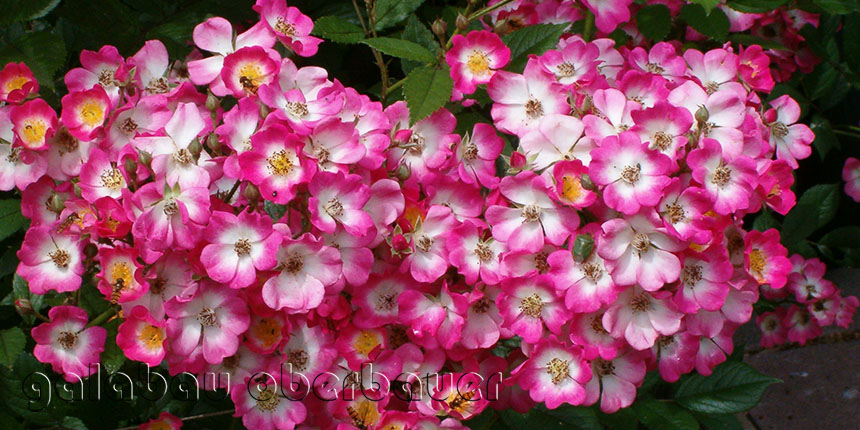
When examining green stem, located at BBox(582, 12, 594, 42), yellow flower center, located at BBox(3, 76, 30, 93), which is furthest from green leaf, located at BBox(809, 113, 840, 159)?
yellow flower center, located at BBox(3, 76, 30, 93)

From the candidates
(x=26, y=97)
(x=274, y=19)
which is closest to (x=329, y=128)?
(x=274, y=19)

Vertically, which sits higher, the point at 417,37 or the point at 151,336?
the point at 417,37

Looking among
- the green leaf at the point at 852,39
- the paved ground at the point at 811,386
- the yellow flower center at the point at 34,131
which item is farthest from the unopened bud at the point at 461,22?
the paved ground at the point at 811,386

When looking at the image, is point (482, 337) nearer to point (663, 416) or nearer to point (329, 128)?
point (329, 128)

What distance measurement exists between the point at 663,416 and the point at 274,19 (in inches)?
39.6

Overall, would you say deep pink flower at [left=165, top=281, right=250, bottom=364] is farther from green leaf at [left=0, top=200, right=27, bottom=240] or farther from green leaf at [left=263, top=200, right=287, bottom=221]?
green leaf at [left=0, top=200, right=27, bottom=240]

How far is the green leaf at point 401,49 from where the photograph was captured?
1.32 meters

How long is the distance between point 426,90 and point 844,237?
6.29ft

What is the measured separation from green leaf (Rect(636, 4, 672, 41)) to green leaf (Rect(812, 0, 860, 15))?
446mm

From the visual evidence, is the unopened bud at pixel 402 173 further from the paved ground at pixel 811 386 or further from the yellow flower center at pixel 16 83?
the paved ground at pixel 811 386

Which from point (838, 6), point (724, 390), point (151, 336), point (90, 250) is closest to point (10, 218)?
point (90, 250)

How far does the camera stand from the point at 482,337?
1.26 meters

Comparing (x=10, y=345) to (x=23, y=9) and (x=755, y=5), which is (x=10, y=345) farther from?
(x=755, y=5)

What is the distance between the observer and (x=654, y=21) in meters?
Answer: 1.75
